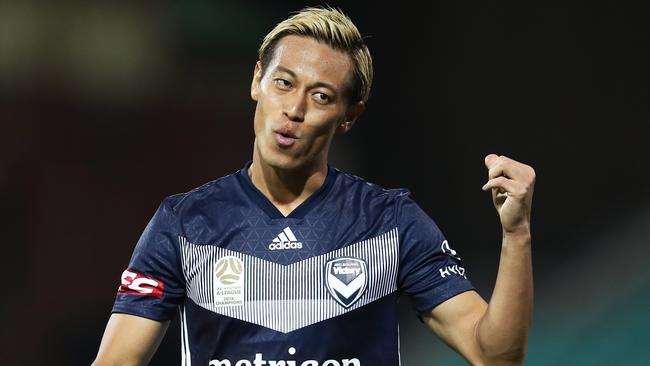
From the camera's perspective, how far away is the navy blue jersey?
234 centimetres

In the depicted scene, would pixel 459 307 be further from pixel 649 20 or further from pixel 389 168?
pixel 649 20

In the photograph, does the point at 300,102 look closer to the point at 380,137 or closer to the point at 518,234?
the point at 518,234

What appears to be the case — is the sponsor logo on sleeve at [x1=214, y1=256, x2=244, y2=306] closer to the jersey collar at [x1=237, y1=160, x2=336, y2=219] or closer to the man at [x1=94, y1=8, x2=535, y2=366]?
the man at [x1=94, y1=8, x2=535, y2=366]

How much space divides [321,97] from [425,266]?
493mm

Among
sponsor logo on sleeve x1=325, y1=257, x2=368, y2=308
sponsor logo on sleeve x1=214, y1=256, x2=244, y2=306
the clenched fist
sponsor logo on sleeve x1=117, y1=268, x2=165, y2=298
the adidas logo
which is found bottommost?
sponsor logo on sleeve x1=117, y1=268, x2=165, y2=298

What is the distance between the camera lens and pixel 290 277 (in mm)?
2381

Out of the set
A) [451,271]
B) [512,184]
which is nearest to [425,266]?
[451,271]

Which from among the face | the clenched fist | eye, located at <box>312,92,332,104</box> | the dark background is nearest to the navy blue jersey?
the face

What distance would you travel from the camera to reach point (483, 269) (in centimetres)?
400

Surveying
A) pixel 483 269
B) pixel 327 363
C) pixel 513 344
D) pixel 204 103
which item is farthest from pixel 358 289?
pixel 204 103

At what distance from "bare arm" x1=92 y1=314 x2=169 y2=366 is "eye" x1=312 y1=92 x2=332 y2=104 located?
68 centimetres

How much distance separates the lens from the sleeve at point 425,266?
2.37m

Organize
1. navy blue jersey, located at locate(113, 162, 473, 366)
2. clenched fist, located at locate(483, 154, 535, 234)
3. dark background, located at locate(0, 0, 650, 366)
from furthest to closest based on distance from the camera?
1. dark background, located at locate(0, 0, 650, 366)
2. navy blue jersey, located at locate(113, 162, 473, 366)
3. clenched fist, located at locate(483, 154, 535, 234)

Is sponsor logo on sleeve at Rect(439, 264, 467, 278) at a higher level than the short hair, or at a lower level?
lower
